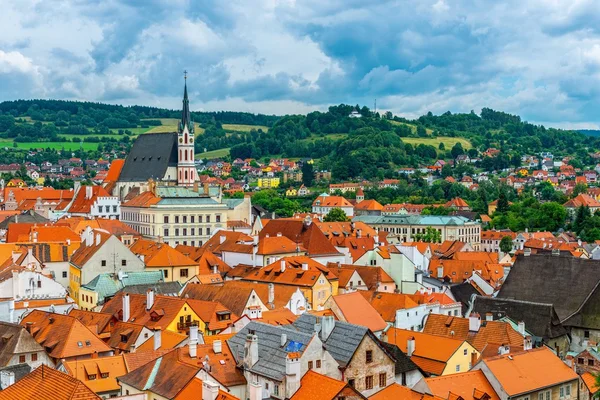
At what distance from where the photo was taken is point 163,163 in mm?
119688

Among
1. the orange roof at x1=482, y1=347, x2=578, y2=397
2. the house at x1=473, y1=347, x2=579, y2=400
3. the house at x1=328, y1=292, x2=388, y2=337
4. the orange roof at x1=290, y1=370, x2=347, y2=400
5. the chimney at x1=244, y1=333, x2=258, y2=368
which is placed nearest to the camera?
the orange roof at x1=290, y1=370, x2=347, y2=400

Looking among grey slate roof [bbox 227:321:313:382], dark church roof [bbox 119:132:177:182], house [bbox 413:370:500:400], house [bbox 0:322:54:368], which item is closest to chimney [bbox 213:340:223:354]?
grey slate roof [bbox 227:321:313:382]

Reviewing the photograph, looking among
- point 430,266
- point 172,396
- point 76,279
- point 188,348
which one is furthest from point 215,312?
point 430,266

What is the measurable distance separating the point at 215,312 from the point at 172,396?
15.3 m

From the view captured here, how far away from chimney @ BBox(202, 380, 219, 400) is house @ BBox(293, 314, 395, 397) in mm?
6689

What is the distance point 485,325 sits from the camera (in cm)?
4369

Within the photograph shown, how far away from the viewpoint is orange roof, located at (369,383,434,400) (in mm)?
30655

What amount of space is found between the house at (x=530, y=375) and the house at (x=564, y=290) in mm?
15889

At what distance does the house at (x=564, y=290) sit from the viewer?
52938 mm

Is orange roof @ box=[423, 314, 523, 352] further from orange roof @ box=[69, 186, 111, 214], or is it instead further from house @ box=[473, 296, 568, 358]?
orange roof @ box=[69, 186, 111, 214]

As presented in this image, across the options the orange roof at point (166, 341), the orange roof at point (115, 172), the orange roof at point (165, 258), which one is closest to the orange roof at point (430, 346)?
the orange roof at point (166, 341)

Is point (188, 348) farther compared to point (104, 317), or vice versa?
point (104, 317)

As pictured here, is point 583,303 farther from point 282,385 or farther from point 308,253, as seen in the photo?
point 282,385

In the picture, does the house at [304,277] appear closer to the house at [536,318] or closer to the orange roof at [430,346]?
the house at [536,318]
